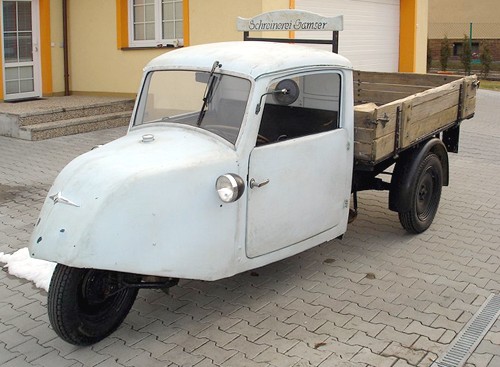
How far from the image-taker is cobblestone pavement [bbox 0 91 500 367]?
4074 mm

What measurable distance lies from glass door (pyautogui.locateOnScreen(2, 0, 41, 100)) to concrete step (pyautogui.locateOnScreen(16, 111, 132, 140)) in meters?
1.89

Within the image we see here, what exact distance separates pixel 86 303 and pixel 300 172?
5.78 ft

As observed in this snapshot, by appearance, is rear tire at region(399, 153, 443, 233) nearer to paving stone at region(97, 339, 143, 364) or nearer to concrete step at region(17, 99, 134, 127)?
paving stone at region(97, 339, 143, 364)

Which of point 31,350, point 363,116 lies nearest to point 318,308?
point 363,116

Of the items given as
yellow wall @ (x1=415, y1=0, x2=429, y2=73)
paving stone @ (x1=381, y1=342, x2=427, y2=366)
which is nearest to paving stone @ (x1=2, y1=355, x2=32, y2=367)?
paving stone @ (x1=381, y1=342, x2=427, y2=366)

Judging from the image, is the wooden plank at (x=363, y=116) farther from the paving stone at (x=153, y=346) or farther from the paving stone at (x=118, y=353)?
the paving stone at (x=118, y=353)

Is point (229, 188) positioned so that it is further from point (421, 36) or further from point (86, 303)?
point (421, 36)

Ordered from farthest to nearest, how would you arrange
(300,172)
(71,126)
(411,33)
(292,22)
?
1. (411,33)
2. (71,126)
3. (292,22)
4. (300,172)

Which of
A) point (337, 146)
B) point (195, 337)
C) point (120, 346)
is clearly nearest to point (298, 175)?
point (337, 146)

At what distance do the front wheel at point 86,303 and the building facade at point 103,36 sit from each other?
7.92 metres

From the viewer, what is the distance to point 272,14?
6.14 m

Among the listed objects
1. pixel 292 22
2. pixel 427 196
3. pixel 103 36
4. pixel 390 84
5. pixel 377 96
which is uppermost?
pixel 103 36

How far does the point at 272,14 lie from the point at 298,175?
2.01 metres

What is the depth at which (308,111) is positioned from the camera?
18.1ft
